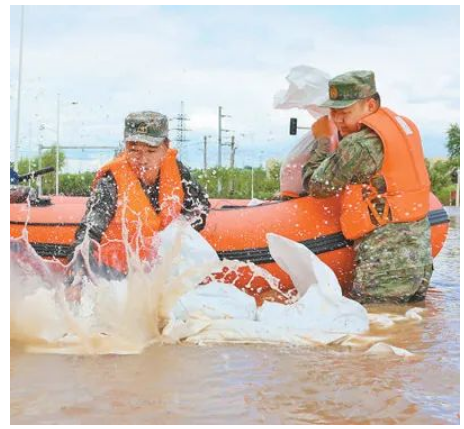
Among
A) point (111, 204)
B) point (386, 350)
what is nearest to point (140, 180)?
point (111, 204)

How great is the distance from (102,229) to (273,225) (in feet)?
3.65

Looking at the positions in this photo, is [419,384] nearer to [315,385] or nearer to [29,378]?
[315,385]

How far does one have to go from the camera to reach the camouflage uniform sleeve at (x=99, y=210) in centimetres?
419

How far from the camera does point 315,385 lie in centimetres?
284

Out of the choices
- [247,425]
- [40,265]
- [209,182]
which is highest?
[209,182]

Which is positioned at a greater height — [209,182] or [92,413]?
[209,182]

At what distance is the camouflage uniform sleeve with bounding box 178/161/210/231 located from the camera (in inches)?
179

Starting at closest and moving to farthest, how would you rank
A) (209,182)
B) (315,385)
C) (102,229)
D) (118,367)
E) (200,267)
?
(315,385) → (118,367) → (200,267) → (102,229) → (209,182)

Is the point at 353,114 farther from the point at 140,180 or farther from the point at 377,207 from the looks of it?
the point at 140,180

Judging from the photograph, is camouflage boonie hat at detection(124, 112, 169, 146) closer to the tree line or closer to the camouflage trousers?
the camouflage trousers

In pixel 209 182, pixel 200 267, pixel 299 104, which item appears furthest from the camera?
pixel 209 182

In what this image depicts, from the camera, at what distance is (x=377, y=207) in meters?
4.53

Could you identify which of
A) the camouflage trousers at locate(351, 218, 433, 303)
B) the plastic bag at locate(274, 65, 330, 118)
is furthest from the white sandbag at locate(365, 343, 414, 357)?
the plastic bag at locate(274, 65, 330, 118)
